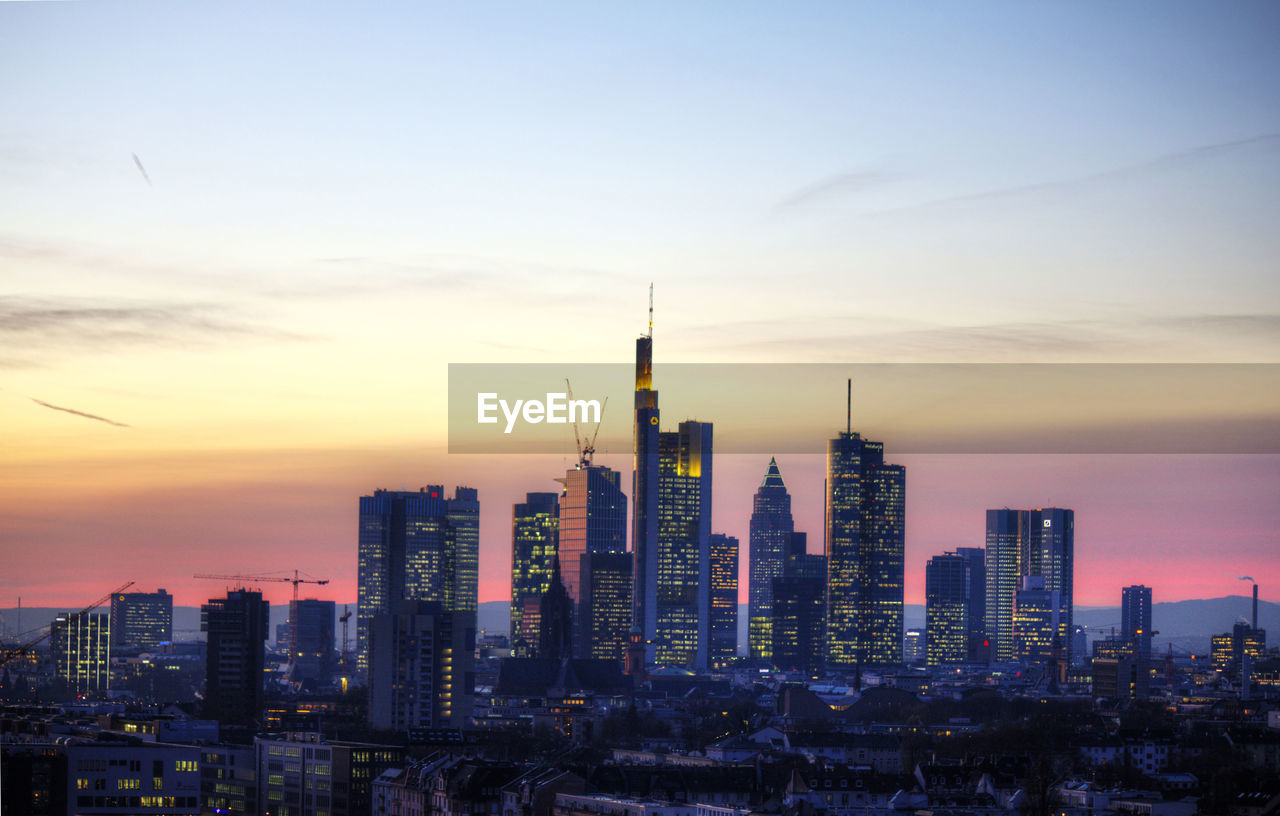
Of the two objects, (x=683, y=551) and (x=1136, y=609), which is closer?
(x=683, y=551)

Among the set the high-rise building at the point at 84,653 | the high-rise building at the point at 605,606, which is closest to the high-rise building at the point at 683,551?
the high-rise building at the point at 605,606

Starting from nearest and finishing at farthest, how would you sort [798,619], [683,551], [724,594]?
[683,551]
[798,619]
[724,594]

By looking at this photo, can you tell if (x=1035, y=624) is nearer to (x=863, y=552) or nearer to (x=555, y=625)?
(x=863, y=552)

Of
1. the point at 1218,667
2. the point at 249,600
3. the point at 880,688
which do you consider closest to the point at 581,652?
the point at 880,688

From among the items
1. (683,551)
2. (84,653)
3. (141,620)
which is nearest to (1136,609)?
(683,551)

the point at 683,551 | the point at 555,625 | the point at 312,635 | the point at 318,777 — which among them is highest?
the point at 683,551

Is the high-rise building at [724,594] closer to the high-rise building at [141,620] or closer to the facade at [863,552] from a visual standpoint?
the facade at [863,552]
